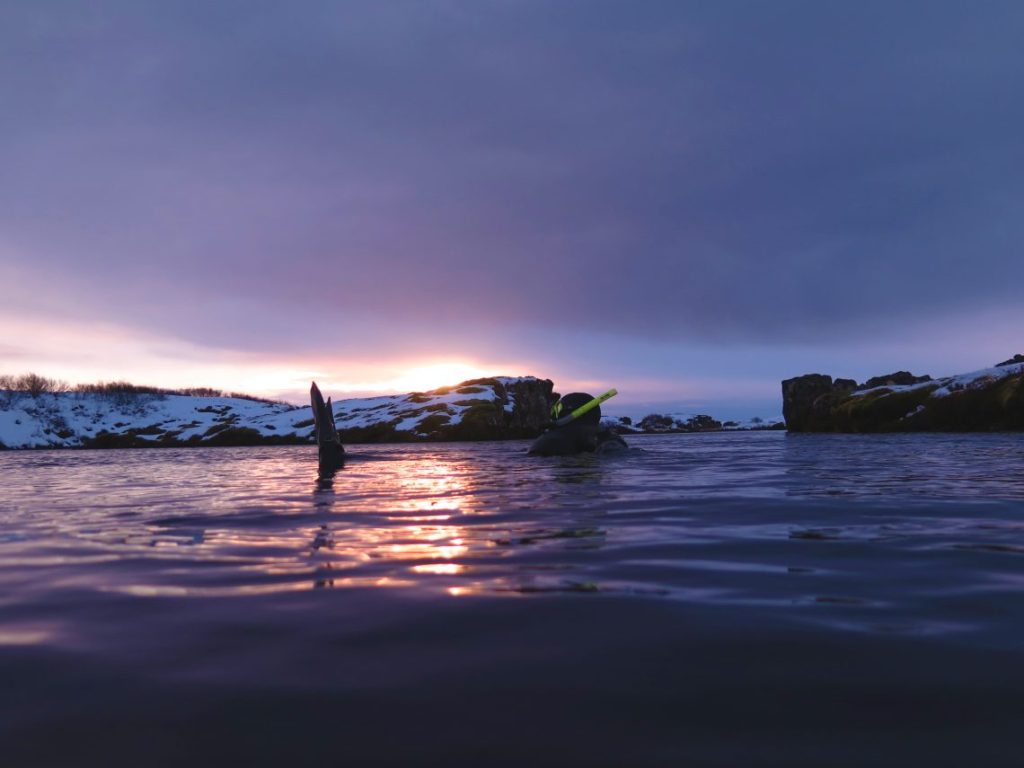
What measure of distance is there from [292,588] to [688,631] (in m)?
3.06

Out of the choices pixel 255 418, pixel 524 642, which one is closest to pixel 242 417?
pixel 255 418

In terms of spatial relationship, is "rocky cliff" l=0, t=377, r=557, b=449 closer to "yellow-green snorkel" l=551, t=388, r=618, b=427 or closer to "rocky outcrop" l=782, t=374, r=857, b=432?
"rocky outcrop" l=782, t=374, r=857, b=432

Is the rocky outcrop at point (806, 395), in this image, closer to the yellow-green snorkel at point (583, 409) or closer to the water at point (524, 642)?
the yellow-green snorkel at point (583, 409)

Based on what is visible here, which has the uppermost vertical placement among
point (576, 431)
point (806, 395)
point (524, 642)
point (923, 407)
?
point (806, 395)

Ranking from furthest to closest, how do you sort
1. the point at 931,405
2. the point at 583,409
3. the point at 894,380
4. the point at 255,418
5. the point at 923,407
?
the point at 255,418 → the point at 894,380 → the point at 923,407 → the point at 931,405 → the point at 583,409

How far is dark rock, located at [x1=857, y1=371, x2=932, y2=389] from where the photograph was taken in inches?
2817

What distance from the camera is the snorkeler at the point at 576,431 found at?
23438mm

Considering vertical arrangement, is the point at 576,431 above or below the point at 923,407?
below

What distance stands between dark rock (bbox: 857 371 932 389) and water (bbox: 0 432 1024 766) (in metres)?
75.9

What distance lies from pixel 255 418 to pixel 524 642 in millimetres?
105142

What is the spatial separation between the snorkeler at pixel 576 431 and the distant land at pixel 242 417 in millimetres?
55185

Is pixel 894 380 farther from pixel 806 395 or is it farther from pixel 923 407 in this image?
pixel 923 407

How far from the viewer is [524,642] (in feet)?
11.2

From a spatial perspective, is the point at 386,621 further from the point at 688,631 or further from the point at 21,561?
the point at 21,561
